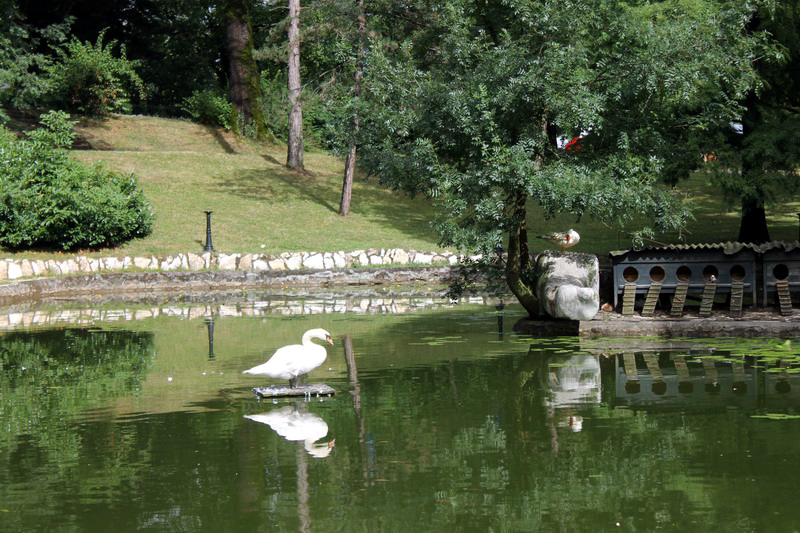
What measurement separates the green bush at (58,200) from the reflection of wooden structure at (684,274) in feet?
55.0

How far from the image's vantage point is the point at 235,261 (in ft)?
96.3

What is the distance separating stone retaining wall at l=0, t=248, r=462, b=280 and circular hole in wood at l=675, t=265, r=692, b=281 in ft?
38.6

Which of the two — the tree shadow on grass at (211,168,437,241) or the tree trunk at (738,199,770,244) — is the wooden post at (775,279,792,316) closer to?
the tree trunk at (738,199,770,244)

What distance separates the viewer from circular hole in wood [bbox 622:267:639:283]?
17.5m

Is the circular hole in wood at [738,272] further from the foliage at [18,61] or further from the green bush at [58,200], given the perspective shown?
the foliage at [18,61]

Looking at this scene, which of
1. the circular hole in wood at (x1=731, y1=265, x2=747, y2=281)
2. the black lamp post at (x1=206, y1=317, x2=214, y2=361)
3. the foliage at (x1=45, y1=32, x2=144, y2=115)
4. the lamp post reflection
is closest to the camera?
the lamp post reflection

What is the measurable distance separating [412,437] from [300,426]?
4.13 feet

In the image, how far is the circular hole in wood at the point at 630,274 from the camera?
17547 millimetres

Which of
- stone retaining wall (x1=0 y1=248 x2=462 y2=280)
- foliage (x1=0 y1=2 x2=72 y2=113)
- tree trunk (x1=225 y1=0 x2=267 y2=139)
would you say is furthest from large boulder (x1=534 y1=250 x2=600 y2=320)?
tree trunk (x1=225 y1=0 x2=267 y2=139)

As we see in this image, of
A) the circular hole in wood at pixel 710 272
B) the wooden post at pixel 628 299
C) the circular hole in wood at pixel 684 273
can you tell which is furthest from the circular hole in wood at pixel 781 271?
the wooden post at pixel 628 299

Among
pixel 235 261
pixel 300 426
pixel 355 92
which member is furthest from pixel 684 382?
pixel 355 92

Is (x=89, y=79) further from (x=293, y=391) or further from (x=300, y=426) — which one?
(x=300, y=426)

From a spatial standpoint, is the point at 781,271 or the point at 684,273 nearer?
the point at 781,271

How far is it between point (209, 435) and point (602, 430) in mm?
3826
